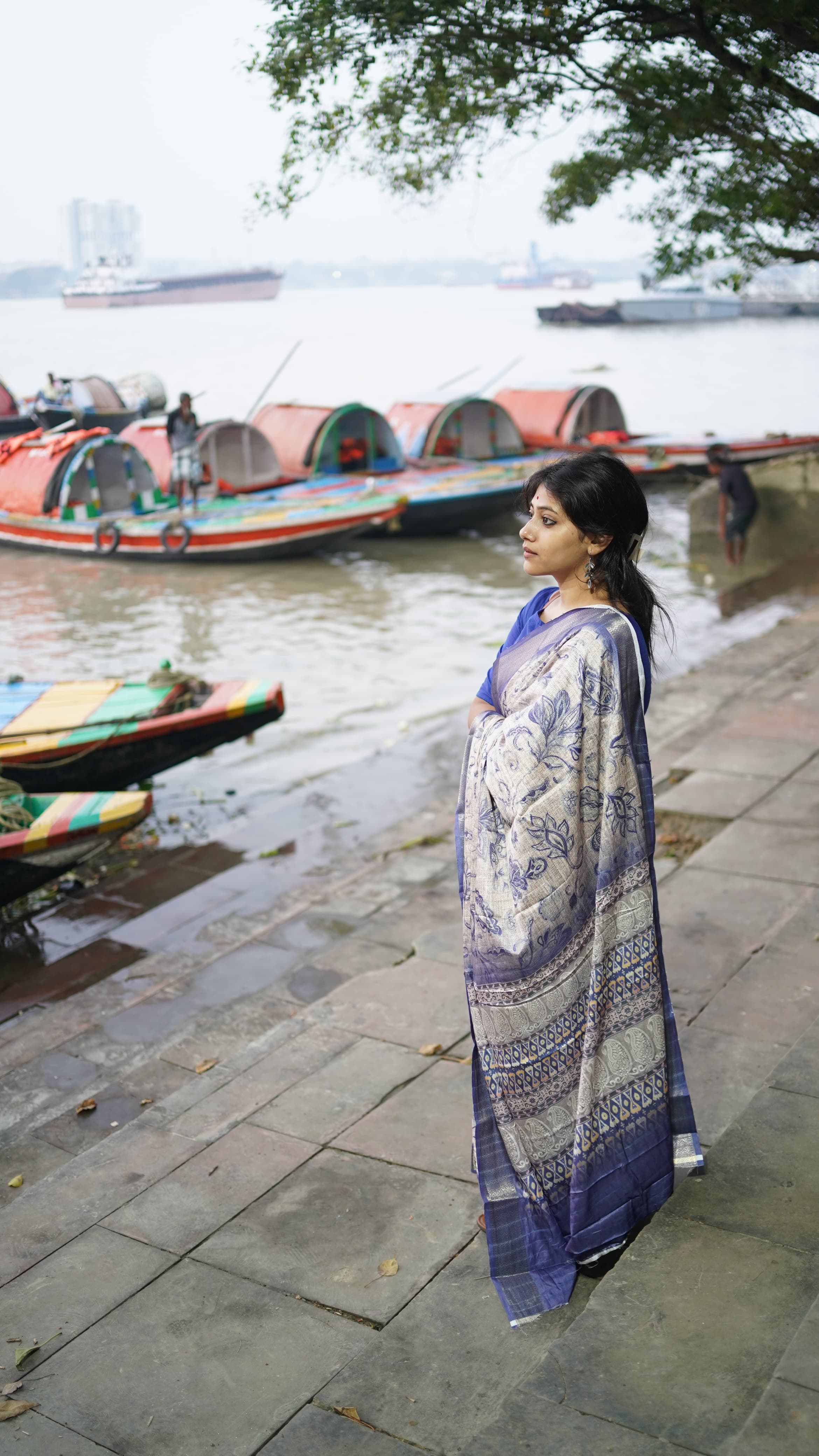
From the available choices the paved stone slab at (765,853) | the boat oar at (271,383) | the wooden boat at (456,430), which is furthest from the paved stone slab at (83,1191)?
the wooden boat at (456,430)

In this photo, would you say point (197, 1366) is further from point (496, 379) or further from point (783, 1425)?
point (496, 379)

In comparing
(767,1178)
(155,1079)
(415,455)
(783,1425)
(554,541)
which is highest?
(554,541)

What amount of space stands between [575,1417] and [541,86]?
6.52 meters

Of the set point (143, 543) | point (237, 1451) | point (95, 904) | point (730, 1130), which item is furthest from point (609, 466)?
point (143, 543)

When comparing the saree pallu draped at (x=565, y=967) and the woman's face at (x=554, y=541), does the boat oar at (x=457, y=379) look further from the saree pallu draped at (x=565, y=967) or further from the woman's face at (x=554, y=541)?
the saree pallu draped at (x=565, y=967)

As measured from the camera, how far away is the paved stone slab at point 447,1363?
2484mm

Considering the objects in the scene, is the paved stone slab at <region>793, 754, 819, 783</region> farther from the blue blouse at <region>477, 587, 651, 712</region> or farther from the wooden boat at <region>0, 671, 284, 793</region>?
the blue blouse at <region>477, 587, 651, 712</region>

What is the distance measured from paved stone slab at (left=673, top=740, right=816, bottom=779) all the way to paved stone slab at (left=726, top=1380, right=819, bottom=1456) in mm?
4519

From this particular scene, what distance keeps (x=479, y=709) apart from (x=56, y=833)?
389 centimetres

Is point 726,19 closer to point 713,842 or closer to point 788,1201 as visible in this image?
point 713,842

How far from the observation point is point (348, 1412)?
8.23 feet

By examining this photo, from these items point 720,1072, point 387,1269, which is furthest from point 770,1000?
point 387,1269

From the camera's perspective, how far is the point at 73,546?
17.9 m

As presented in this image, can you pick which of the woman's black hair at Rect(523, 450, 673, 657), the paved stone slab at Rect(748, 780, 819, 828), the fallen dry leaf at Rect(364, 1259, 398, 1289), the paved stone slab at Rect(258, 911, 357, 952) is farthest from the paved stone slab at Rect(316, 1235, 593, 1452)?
the paved stone slab at Rect(748, 780, 819, 828)
